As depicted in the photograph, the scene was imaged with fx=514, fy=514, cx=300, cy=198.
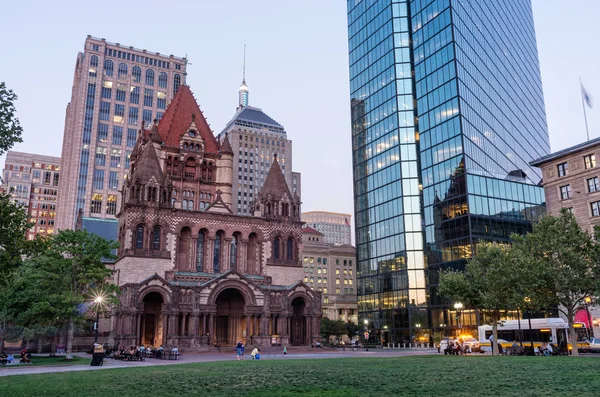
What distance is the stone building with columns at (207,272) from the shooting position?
192ft

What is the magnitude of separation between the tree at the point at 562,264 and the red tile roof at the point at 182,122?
54503mm

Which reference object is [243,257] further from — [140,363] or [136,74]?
[136,74]

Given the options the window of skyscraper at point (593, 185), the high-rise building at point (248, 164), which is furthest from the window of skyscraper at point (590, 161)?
the high-rise building at point (248, 164)

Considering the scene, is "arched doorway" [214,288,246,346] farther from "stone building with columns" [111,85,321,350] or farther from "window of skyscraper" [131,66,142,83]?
"window of skyscraper" [131,66,142,83]

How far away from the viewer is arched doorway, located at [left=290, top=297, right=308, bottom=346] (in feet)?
221

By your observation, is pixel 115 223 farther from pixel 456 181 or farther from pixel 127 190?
pixel 456 181

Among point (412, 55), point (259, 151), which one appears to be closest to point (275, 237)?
point (412, 55)

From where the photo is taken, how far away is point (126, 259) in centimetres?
6138

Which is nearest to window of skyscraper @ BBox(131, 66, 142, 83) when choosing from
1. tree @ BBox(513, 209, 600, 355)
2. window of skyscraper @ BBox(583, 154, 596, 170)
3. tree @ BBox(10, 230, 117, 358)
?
tree @ BBox(10, 230, 117, 358)

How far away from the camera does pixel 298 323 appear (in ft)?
223

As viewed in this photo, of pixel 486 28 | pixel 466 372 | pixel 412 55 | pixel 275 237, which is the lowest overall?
pixel 466 372

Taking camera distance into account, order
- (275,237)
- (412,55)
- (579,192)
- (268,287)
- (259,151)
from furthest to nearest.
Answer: (259,151)
(412,55)
(275,237)
(268,287)
(579,192)

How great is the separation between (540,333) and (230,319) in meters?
35.7

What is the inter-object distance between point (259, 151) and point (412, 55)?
109 m
